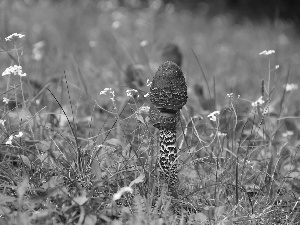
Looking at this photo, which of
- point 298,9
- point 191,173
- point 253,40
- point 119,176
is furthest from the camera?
point 298,9

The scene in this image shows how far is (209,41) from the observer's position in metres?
9.14

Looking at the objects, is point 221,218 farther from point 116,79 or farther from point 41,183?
point 116,79

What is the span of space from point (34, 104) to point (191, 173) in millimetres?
1174

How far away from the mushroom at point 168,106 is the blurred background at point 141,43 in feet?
2.43

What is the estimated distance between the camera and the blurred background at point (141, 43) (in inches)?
199

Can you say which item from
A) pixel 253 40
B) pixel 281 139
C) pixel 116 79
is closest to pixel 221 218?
pixel 281 139

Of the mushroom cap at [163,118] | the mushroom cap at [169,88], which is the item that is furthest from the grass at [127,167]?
the mushroom cap at [169,88]

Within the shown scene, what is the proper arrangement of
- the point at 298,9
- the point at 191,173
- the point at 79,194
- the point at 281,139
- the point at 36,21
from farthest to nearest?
the point at 298,9 → the point at 36,21 → the point at 281,139 → the point at 191,173 → the point at 79,194

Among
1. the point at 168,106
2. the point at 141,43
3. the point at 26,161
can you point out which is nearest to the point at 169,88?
the point at 168,106

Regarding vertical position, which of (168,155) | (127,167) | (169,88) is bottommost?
(127,167)

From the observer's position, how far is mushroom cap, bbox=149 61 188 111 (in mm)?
2381

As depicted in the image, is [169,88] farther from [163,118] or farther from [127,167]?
[127,167]

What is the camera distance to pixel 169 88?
2379mm

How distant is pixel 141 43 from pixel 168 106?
217 centimetres
